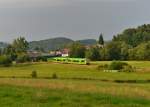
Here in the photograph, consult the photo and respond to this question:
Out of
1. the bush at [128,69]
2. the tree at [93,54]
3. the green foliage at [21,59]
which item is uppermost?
the tree at [93,54]

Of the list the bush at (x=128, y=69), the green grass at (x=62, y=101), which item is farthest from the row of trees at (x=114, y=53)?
the green grass at (x=62, y=101)

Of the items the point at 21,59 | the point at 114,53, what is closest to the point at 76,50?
the point at 114,53

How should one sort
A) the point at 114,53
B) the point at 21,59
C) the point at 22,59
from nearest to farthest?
the point at 21,59 < the point at 22,59 < the point at 114,53

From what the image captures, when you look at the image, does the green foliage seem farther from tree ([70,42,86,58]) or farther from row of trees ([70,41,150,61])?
tree ([70,42,86,58])

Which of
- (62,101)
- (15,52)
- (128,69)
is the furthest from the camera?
(15,52)

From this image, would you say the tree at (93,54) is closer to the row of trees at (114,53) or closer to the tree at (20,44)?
the row of trees at (114,53)

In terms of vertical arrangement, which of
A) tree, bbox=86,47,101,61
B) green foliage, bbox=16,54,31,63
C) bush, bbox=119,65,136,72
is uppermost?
tree, bbox=86,47,101,61

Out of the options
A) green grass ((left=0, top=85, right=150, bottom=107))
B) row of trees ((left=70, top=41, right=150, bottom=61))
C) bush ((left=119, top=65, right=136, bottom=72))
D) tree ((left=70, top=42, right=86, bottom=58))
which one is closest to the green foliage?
row of trees ((left=70, top=41, right=150, bottom=61))

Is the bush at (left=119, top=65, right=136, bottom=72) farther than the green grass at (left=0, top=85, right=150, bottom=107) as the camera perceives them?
Yes

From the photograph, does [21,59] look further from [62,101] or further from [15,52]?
[62,101]

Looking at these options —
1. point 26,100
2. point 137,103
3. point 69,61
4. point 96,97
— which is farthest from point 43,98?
point 69,61

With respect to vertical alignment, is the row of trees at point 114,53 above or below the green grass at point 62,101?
above

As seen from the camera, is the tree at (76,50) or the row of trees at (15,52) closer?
the row of trees at (15,52)

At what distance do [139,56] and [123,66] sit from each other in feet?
178
